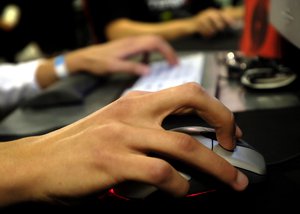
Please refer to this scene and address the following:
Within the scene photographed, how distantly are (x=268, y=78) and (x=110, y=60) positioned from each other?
0.37m

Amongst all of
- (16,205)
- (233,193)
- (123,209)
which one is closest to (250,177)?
(233,193)

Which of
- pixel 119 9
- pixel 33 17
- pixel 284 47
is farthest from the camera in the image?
pixel 33 17

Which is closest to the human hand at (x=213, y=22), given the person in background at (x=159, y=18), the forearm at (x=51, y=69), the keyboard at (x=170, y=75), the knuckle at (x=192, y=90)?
the person in background at (x=159, y=18)

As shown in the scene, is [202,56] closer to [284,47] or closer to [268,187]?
[284,47]

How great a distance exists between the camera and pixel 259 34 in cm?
76

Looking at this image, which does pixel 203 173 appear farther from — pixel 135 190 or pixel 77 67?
pixel 77 67

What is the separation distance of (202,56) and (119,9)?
67 cm

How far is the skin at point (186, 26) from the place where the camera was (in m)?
1.19

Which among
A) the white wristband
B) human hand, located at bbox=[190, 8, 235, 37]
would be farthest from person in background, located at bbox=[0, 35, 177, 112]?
human hand, located at bbox=[190, 8, 235, 37]

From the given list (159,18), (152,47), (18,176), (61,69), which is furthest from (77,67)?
(159,18)

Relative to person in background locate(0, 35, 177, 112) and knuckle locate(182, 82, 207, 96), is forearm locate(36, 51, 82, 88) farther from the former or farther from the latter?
knuckle locate(182, 82, 207, 96)

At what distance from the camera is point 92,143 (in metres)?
0.36

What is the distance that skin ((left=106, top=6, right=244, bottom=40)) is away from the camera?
3.91 ft

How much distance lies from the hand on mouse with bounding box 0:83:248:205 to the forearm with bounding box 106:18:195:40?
0.93m
